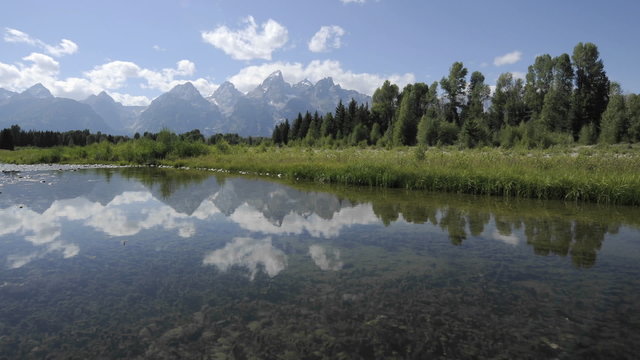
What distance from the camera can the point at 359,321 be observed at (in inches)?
192

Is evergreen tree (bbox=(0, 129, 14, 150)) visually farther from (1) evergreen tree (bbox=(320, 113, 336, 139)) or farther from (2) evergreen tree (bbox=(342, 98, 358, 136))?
(2) evergreen tree (bbox=(342, 98, 358, 136))

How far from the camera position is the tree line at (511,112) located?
46219mm

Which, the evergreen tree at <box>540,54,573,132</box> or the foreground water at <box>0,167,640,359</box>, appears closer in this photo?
the foreground water at <box>0,167,640,359</box>

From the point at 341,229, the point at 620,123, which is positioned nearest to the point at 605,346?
the point at 341,229

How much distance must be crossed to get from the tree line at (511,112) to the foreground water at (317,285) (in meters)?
37.9

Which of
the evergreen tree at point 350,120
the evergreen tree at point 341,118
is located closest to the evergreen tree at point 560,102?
the evergreen tree at point 350,120

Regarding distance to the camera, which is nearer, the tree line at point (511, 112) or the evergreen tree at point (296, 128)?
the tree line at point (511, 112)

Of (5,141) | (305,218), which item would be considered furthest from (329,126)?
(305,218)

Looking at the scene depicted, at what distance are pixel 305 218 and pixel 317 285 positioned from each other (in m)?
6.06

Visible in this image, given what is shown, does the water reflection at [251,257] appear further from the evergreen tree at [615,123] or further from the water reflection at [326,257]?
the evergreen tree at [615,123]

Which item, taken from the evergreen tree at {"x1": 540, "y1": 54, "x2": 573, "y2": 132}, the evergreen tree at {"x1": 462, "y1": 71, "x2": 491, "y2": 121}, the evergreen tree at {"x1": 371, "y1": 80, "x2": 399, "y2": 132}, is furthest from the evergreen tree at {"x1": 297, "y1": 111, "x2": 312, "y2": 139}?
the evergreen tree at {"x1": 540, "y1": 54, "x2": 573, "y2": 132}

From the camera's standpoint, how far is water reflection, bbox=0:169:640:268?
8414mm

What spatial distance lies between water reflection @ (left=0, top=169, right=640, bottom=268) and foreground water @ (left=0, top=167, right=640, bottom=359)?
93 mm

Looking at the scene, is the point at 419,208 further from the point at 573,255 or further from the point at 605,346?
the point at 605,346
